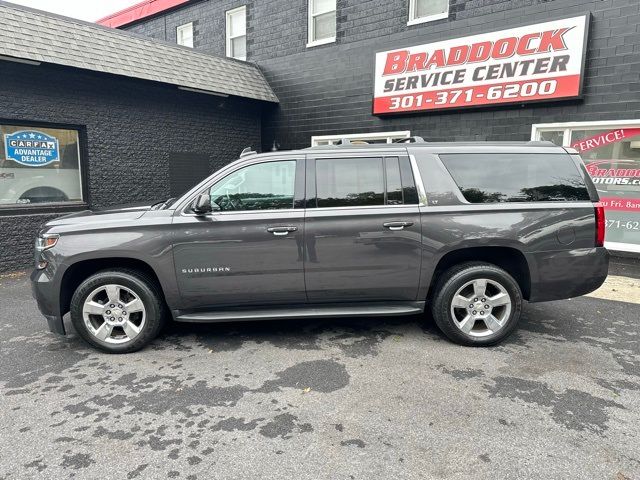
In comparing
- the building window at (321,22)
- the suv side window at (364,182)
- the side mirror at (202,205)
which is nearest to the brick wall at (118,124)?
the building window at (321,22)

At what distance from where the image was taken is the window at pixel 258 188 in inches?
161

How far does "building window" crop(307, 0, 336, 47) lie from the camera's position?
1019 cm

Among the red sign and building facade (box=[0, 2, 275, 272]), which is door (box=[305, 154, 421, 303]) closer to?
building facade (box=[0, 2, 275, 272])

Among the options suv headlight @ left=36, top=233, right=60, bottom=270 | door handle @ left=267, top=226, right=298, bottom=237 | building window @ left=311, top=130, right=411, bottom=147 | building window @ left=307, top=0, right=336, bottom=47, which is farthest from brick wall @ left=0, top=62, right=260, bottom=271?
door handle @ left=267, top=226, right=298, bottom=237

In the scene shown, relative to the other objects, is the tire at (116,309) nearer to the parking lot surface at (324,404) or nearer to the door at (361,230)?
the parking lot surface at (324,404)

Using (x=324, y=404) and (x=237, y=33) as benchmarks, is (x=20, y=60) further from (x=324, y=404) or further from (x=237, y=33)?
(x=324, y=404)

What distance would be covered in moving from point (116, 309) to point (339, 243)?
6.99 ft

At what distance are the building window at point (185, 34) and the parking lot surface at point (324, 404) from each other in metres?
11.1

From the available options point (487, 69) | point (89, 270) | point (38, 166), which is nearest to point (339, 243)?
point (89, 270)

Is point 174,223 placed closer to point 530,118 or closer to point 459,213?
point 459,213

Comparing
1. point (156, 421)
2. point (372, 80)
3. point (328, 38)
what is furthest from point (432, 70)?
point (156, 421)

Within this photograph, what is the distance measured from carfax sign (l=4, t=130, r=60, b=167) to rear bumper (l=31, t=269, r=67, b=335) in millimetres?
4581

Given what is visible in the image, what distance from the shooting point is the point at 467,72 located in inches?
322

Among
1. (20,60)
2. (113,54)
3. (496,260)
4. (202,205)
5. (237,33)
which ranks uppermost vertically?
(237,33)
